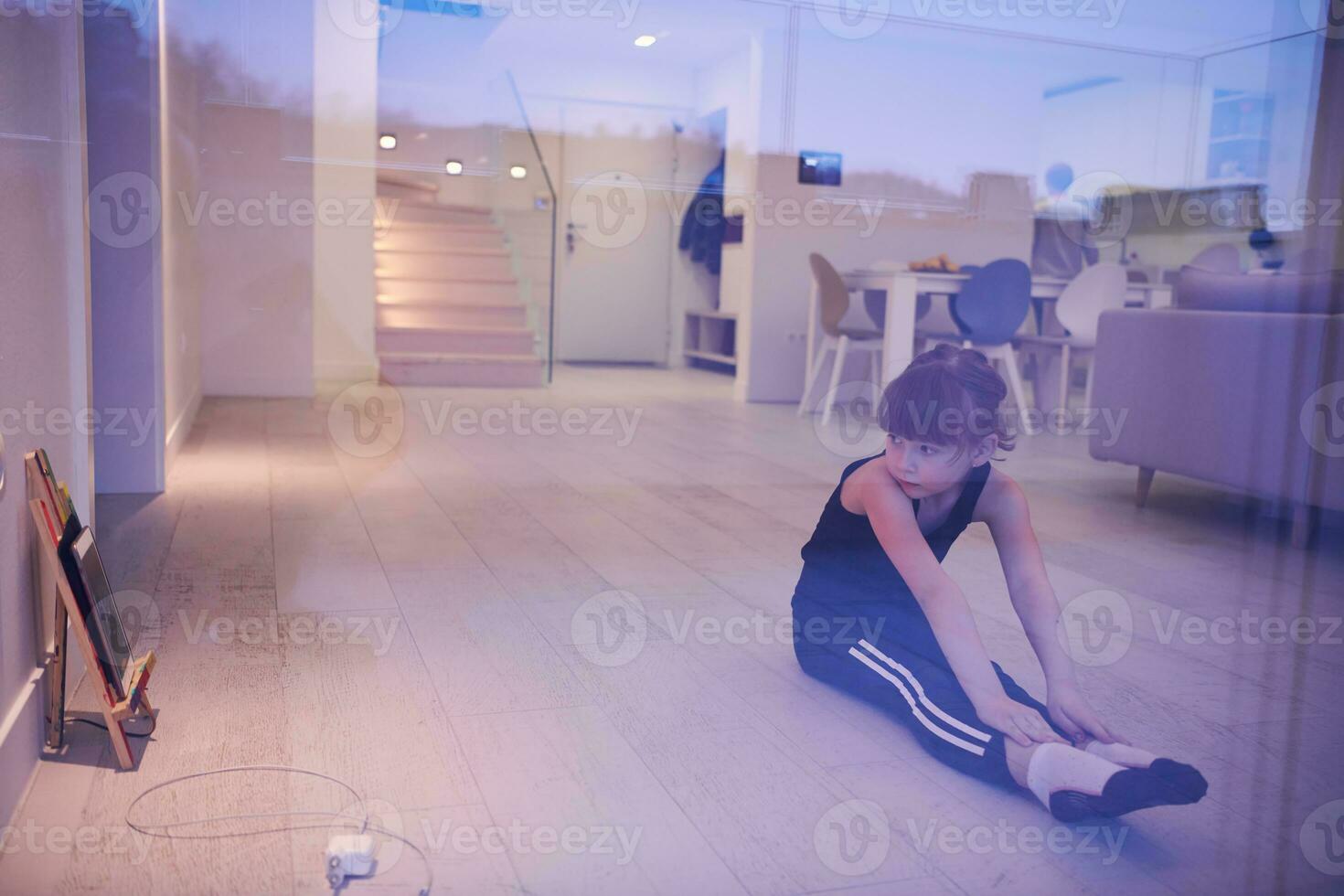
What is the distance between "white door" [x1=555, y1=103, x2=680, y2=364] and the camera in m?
7.36

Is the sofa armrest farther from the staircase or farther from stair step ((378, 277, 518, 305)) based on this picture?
stair step ((378, 277, 518, 305))

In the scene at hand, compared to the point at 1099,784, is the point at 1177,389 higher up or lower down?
higher up

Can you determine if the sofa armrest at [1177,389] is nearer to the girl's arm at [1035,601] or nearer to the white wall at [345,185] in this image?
the girl's arm at [1035,601]

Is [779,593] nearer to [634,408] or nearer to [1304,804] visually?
[1304,804]

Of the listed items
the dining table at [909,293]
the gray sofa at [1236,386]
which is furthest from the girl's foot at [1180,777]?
the dining table at [909,293]

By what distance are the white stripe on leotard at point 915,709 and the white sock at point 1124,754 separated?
0.40 feet

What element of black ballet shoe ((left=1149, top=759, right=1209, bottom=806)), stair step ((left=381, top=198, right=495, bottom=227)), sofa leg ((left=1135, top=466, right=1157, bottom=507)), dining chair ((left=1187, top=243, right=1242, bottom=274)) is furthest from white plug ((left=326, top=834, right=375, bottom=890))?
stair step ((left=381, top=198, right=495, bottom=227))

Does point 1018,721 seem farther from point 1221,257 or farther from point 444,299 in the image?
point 444,299

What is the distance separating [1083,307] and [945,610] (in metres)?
3.65

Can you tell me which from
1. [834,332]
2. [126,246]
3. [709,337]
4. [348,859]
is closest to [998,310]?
[834,332]

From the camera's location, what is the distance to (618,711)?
4.69 feet

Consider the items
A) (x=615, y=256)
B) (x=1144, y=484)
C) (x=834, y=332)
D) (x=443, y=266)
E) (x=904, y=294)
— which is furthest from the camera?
(x=615, y=256)

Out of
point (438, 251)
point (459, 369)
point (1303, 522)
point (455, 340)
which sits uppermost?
point (438, 251)

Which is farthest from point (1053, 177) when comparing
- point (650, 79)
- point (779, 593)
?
point (779, 593)
